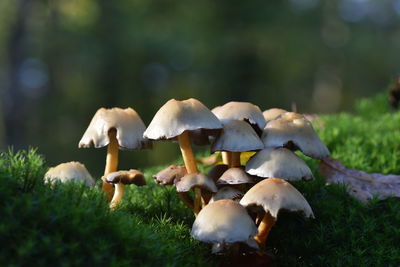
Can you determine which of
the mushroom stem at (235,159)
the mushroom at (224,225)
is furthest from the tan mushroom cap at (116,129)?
the mushroom at (224,225)

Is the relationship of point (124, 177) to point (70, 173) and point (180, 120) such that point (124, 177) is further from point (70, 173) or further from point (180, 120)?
point (180, 120)

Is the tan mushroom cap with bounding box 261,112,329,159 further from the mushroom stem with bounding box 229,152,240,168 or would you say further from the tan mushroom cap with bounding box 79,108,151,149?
the tan mushroom cap with bounding box 79,108,151,149

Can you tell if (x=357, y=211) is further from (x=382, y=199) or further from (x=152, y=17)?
(x=152, y=17)

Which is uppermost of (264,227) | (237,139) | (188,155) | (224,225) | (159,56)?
(159,56)

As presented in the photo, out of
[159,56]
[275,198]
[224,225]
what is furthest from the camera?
[159,56]

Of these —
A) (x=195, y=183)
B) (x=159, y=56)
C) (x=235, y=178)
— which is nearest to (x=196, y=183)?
(x=195, y=183)

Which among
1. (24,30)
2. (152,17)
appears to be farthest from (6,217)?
(152,17)

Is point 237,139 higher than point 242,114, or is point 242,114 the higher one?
point 242,114
